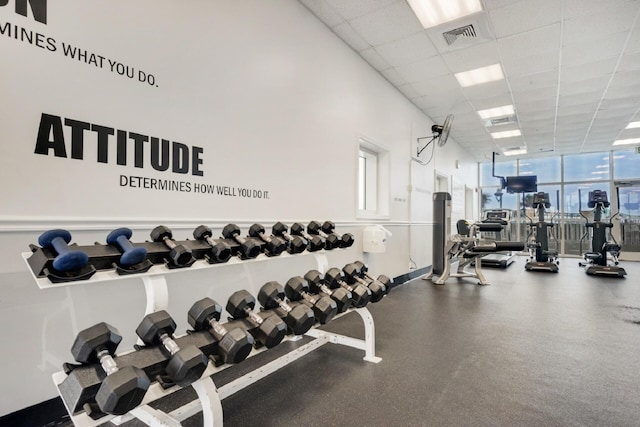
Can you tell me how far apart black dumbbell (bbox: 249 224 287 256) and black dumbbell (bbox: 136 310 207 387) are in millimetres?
797

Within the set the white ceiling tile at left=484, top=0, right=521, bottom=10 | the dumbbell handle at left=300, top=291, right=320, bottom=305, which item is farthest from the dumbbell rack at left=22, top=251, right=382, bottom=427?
the white ceiling tile at left=484, top=0, right=521, bottom=10

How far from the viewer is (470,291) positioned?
14.8 feet

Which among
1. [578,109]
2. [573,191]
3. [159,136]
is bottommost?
[159,136]

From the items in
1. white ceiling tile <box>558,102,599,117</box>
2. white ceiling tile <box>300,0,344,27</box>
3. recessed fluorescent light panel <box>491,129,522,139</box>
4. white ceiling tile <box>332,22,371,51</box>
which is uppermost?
white ceiling tile <box>300,0,344,27</box>

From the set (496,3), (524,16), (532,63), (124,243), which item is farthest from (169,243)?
(532,63)

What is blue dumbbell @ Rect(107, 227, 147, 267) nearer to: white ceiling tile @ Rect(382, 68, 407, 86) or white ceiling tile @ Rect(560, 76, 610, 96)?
white ceiling tile @ Rect(382, 68, 407, 86)

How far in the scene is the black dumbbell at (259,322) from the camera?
150cm

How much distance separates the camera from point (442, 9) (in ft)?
10.5

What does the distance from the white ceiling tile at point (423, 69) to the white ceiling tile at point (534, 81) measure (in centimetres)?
113

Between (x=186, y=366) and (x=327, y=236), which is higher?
(x=327, y=236)

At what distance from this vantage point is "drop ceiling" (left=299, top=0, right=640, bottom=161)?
3234 millimetres

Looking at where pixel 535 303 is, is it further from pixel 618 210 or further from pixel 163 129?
pixel 618 210

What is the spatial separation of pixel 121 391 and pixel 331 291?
141 cm

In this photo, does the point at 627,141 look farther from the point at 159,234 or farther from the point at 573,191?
the point at 159,234
